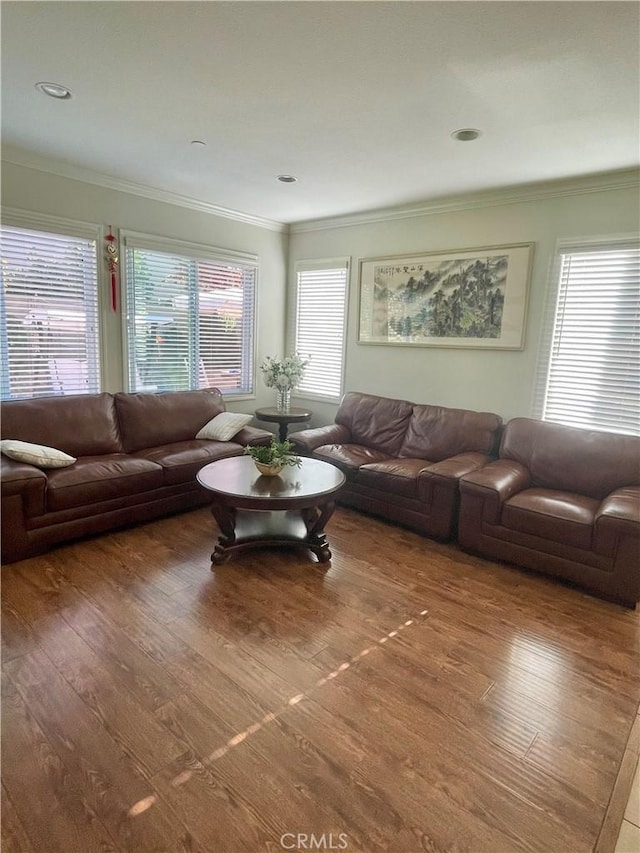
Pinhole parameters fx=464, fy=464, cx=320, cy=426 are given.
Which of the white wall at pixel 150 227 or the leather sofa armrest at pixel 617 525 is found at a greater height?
the white wall at pixel 150 227

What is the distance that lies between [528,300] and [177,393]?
10.7 feet

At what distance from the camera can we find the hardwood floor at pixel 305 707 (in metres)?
1.46

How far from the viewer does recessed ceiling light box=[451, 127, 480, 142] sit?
274 cm

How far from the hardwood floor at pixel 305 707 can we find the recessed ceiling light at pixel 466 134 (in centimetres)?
274

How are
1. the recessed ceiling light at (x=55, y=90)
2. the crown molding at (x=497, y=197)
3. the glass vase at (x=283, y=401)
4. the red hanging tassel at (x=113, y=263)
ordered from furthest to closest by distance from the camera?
the glass vase at (x=283, y=401) → the red hanging tassel at (x=113, y=263) → the crown molding at (x=497, y=197) → the recessed ceiling light at (x=55, y=90)

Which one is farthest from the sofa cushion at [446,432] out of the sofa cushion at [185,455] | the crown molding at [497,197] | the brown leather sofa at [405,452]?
the crown molding at [497,197]

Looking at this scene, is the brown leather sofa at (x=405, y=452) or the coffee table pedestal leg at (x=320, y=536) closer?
the coffee table pedestal leg at (x=320, y=536)

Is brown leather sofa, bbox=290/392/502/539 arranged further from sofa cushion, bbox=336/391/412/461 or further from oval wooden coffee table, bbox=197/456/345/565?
oval wooden coffee table, bbox=197/456/345/565

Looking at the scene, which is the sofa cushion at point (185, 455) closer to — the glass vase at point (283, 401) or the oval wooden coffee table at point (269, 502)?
the oval wooden coffee table at point (269, 502)

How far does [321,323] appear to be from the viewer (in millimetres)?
5395

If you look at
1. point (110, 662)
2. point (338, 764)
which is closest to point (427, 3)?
point (338, 764)

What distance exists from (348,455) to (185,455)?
140cm

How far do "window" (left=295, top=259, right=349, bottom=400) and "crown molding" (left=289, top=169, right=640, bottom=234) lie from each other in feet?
1.45

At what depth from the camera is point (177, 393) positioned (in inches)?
177
